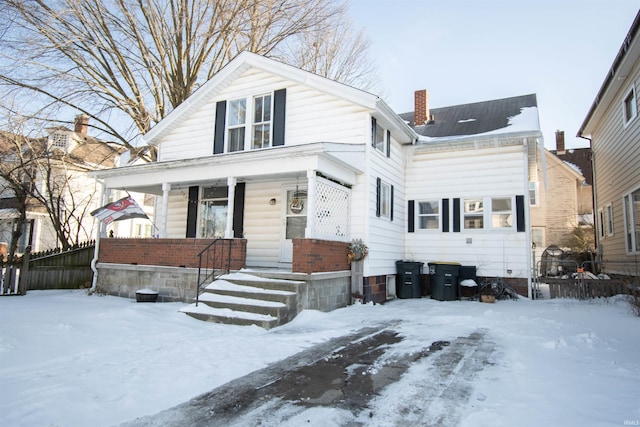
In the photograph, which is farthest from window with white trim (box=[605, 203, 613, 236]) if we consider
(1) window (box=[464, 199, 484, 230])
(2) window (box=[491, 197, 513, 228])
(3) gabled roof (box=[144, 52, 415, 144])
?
(3) gabled roof (box=[144, 52, 415, 144])

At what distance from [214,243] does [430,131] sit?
8665mm

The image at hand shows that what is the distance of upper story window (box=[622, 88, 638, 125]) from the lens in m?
11.1

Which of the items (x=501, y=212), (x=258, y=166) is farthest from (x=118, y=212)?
(x=501, y=212)

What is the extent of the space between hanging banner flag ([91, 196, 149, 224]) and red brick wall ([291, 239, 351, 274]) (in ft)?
16.8

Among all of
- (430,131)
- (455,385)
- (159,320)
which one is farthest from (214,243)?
(430,131)

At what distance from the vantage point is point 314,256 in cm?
858

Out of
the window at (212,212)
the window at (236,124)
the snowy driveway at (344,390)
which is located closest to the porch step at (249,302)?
the snowy driveway at (344,390)

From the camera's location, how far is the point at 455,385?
4.23m

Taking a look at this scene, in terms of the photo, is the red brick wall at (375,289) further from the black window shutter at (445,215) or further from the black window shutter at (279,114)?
the black window shutter at (279,114)

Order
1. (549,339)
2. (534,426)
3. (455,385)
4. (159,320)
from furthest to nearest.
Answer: (159,320), (549,339), (455,385), (534,426)

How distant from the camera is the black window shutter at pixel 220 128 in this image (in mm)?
12570

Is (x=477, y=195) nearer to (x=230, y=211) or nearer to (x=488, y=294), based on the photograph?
(x=488, y=294)

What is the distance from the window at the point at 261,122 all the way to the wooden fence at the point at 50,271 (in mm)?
6407

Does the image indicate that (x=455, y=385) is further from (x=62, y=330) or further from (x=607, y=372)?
(x=62, y=330)
